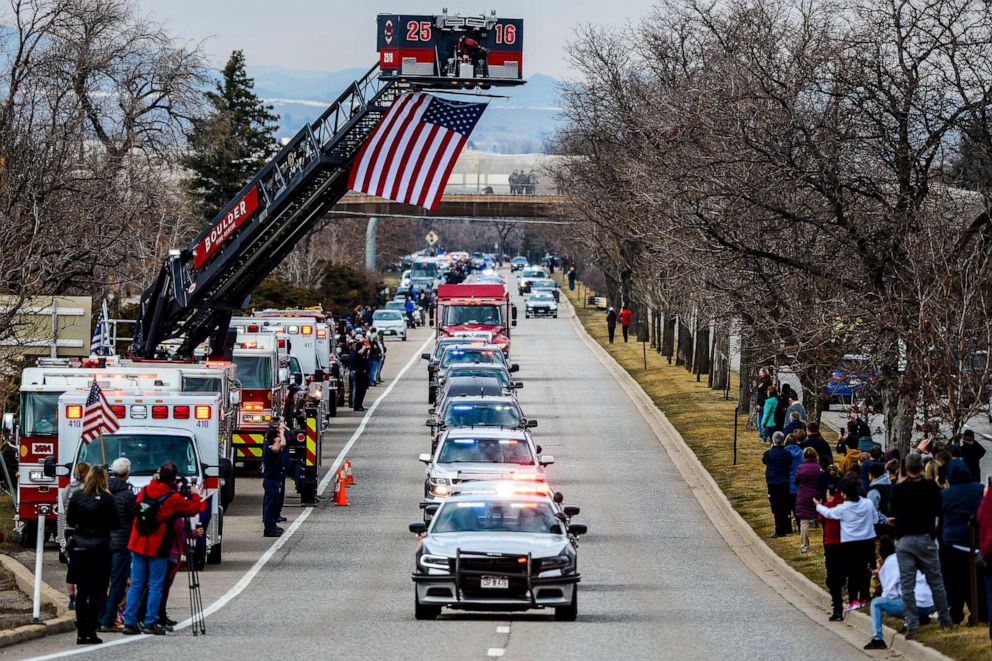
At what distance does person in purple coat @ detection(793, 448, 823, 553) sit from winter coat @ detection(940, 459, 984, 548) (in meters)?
5.81

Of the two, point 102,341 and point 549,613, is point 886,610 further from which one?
point 102,341

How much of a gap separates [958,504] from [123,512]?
826 centimetres

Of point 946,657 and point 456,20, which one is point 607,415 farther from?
point 946,657

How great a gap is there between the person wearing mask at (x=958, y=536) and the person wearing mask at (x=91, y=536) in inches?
319

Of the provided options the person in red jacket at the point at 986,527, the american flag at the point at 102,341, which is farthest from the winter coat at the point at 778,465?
the american flag at the point at 102,341

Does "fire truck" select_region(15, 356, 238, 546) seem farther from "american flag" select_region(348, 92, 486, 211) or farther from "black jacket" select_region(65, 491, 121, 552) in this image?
"black jacket" select_region(65, 491, 121, 552)

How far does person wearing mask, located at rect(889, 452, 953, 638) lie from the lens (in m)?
16.9

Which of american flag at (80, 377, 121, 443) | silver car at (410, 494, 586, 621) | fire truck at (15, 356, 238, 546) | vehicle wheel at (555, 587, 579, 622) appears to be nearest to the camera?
silver car at (410, 494, 586, 621)

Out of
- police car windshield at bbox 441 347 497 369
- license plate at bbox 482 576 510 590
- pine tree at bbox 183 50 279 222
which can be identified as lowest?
license plate at bbox 482 576 510 590

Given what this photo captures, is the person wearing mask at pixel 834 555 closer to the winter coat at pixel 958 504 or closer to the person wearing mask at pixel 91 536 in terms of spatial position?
the winter coat at pixel 958 504

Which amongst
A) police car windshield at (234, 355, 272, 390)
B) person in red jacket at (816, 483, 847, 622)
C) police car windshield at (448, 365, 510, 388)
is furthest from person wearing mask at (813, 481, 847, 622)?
police car windshield at (448, 365, 510, 388)

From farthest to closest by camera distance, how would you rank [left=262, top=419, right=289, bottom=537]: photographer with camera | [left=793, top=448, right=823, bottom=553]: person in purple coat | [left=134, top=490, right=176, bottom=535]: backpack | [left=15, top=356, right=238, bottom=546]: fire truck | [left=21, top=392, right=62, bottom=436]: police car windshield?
[left=262, top=419, right=289, bottom=537]: photographer with camera, [left=21, top=392, right=62, bottom=436]: police car windshield, [left=15, top=356, right=238, bottom=546]: fire truck, [left=793, top=448, right=823, bottom=553]: person in purple coat, [left=134, top=490, right=176, bottom=535]: backpack

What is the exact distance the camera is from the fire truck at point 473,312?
187 ft

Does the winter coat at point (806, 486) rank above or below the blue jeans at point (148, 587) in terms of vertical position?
above
